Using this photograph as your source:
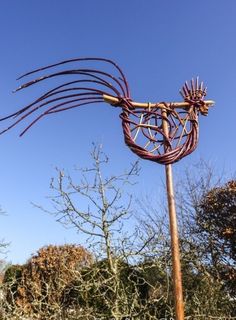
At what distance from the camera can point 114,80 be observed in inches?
58.5

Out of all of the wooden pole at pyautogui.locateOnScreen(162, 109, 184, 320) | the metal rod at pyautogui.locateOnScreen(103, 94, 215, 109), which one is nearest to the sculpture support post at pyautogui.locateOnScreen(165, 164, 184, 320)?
the wooden pole at pyautogui.locateOnScreen(162, 109, 184, 320)

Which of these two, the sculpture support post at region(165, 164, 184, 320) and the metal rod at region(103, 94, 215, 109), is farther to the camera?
the metal rod at region(103, 94, 215, 109)

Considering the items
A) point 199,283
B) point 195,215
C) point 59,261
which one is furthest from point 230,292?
point 59,261

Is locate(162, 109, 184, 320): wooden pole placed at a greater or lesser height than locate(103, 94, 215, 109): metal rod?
lesser

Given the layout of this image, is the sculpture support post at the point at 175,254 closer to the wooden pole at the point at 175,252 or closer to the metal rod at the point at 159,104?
the wooden pole at the point at 175,252

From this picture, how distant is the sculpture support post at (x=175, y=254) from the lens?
1.29 meters

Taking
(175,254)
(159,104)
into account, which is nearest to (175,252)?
(175,254)

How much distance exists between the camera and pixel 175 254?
1.34 meters

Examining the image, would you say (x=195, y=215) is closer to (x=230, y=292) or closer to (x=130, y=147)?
(x=230, y=292)

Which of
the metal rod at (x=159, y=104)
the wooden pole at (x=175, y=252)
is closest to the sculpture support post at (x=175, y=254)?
the wooden pole at (x=175, y=252)

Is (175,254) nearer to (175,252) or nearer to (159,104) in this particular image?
(175,252)

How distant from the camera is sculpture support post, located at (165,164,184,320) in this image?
1286mm

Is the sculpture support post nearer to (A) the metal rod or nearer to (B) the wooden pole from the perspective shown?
(B) the wooden pole

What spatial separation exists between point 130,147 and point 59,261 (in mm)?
7903
